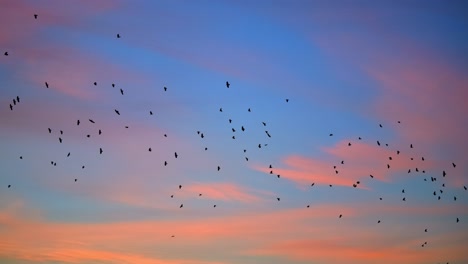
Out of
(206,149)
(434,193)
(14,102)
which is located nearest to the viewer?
(14,102)

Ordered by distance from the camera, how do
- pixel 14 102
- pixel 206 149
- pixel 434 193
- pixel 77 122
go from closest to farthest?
pixel 14 102
pixel 77 122
pixel 206 149
pixel 434 193

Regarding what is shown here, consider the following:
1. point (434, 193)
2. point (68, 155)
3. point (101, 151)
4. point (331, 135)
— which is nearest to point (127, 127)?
point (101, 151)

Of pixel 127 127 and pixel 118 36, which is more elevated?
pixel 118 36

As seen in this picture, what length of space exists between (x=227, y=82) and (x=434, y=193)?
34275 mm

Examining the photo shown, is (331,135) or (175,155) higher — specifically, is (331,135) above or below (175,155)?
above

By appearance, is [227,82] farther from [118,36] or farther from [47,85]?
[47,85]

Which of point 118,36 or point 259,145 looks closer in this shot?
point 118,36

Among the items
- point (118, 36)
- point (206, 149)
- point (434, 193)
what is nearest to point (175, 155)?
point (206, 149)

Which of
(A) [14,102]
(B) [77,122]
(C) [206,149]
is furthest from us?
(C) [206,149]

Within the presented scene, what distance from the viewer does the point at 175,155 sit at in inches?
3469

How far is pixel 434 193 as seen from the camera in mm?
101000

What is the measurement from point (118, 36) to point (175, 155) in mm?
14442

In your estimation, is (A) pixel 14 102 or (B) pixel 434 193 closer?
(A) pixel 14 102

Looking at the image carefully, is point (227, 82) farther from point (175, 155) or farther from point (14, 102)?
point (14, 102)
